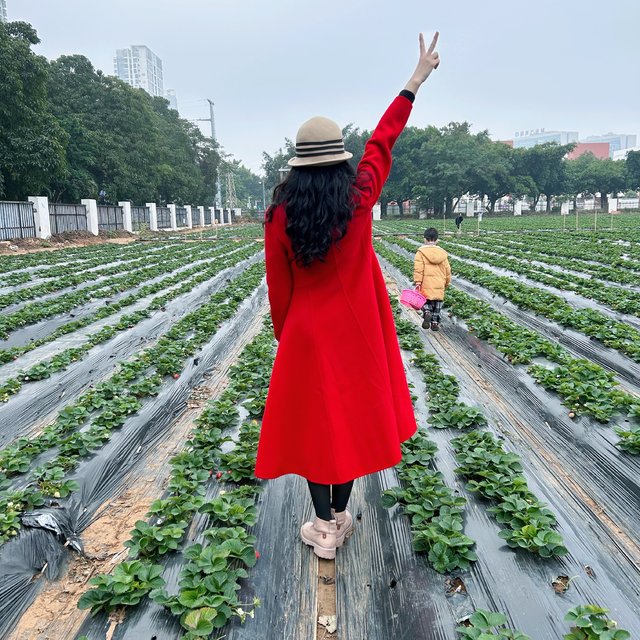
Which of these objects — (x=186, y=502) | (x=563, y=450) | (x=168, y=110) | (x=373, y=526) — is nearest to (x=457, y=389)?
(x=563, y=450)

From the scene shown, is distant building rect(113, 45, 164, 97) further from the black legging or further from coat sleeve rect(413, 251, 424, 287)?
the black legging

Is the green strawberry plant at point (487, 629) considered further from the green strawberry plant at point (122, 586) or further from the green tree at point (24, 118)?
the green tree at point (24, 118)

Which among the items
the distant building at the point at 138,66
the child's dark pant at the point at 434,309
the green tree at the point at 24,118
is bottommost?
the child's dark pant at the point at 434,309

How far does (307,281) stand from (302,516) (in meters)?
1.55

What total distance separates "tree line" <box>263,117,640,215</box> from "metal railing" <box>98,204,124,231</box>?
96.7 feet

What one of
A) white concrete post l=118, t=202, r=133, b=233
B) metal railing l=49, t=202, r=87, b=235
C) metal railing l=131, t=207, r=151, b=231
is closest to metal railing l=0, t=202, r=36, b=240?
metal railing l=49, t=202, r=87, b=235

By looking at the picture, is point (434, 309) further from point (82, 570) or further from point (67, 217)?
point (67, 217)

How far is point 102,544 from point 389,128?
271 centimetres

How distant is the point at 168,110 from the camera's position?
185 ft

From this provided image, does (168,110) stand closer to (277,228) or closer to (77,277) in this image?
(77,277)

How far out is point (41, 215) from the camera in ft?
85.7

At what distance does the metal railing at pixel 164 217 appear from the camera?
44.3 meters

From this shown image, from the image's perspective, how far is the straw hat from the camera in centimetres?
227

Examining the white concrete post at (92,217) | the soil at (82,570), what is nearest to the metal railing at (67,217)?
the white concrete post at (92,217)
